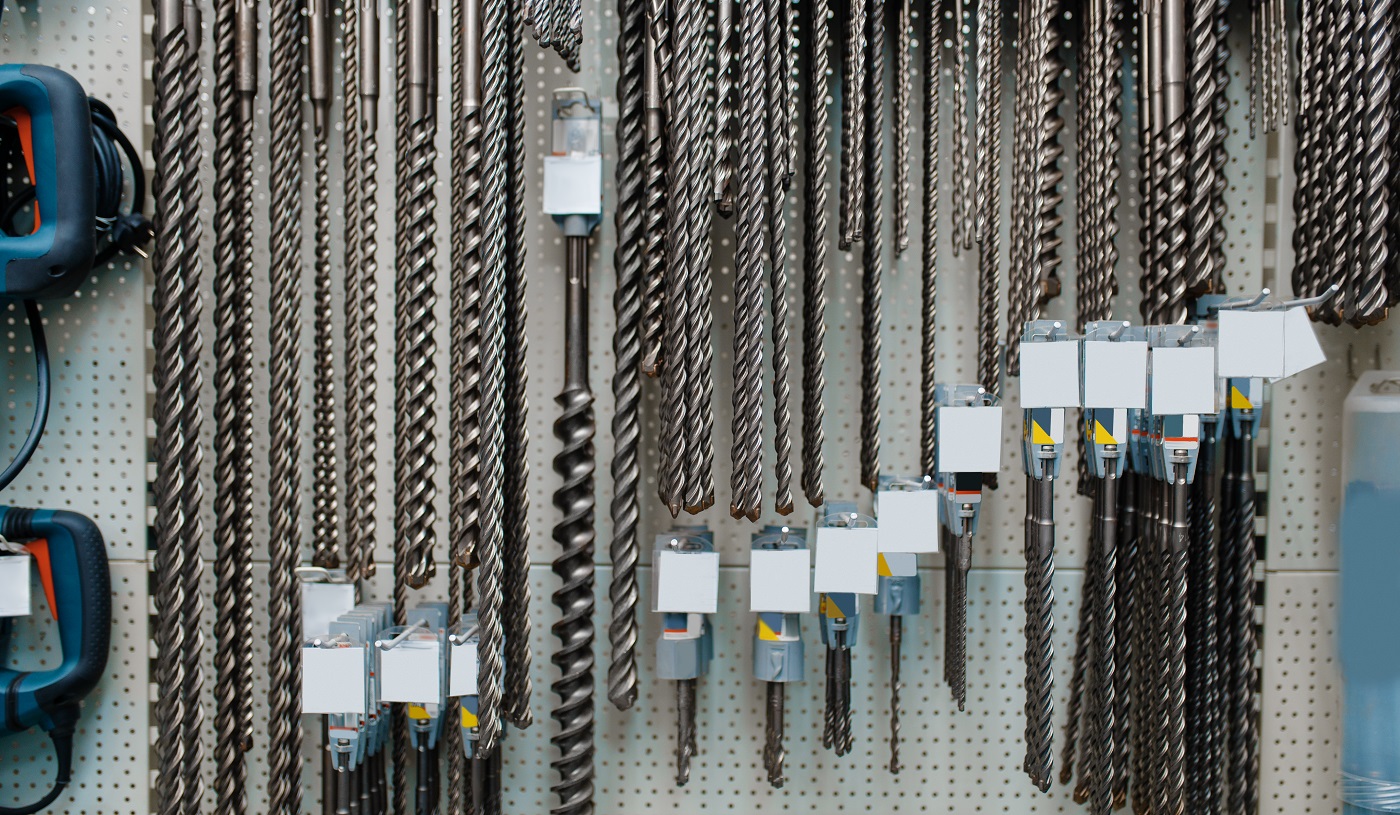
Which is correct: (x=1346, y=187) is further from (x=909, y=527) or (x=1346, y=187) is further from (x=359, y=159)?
(x=359, y=159)

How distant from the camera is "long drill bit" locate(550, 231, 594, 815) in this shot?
4.22ft

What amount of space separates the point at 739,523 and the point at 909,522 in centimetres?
31

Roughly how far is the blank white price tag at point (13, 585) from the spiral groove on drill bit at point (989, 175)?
1.51 m

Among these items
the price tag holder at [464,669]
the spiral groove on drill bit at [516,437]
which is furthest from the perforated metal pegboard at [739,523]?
the price tag holder at [464,669]

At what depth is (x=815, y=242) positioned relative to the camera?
48.8 inches

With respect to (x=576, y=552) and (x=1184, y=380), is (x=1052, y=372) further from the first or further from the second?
(x=576, y=552)

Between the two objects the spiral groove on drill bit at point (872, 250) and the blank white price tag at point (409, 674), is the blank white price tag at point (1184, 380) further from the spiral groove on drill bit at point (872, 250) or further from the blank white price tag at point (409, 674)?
the blank white price tag at point (409, 674)

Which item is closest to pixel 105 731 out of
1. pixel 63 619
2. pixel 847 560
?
pixel 63 619

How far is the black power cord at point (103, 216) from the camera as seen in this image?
1.30 metres

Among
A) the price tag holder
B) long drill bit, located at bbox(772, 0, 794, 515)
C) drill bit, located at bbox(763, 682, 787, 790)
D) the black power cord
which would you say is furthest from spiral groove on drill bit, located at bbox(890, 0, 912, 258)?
the black power cord

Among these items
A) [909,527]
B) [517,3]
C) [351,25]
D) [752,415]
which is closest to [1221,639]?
[909,527]

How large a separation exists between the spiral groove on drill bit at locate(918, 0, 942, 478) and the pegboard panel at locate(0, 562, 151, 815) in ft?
4.42

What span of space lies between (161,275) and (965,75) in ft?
4.23

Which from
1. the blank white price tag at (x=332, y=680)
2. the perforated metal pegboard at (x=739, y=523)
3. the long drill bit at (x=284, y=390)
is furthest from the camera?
the perforated metal pegboard at (x=739, y=523)
